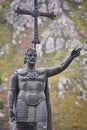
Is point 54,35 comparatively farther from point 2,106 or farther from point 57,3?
point 2,106

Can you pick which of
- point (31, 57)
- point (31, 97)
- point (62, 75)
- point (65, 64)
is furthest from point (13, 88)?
point (62, 75)

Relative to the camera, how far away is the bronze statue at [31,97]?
1686 centimetres

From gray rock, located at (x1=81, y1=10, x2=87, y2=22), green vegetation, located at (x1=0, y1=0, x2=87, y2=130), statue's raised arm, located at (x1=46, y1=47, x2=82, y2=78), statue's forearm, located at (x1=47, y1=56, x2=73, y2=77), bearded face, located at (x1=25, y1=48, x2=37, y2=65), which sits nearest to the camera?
statue's raised arm, located at (x1=46, y1=47, x2=82, y2=78)

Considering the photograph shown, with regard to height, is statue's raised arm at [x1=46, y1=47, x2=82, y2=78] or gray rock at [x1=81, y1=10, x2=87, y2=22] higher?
gray rock at [x1=81, y1=10, x2=87, y2=22]

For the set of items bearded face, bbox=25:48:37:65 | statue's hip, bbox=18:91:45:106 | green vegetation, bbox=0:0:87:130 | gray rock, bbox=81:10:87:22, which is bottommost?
statue's hip, bbox=18:91:45:106

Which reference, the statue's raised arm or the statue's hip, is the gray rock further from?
the statue's hip

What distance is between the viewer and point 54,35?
228 ft

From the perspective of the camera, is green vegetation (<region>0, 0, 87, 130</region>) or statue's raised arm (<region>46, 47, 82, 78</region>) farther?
green vegetation (<region>0, 0, 87, 130</region>)

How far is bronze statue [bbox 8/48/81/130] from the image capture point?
664 inches

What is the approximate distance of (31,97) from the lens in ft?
55.5

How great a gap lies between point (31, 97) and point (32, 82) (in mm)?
563

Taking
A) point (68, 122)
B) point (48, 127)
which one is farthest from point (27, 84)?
point (68, 122)

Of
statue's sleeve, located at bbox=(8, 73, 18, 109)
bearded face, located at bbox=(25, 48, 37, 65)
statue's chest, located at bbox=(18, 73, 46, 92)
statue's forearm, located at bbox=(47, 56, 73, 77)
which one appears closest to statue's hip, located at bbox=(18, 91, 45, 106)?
statue's chest, located at bbox=(18, 73, 46, 92)

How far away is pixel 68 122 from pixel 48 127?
38.0 metres
